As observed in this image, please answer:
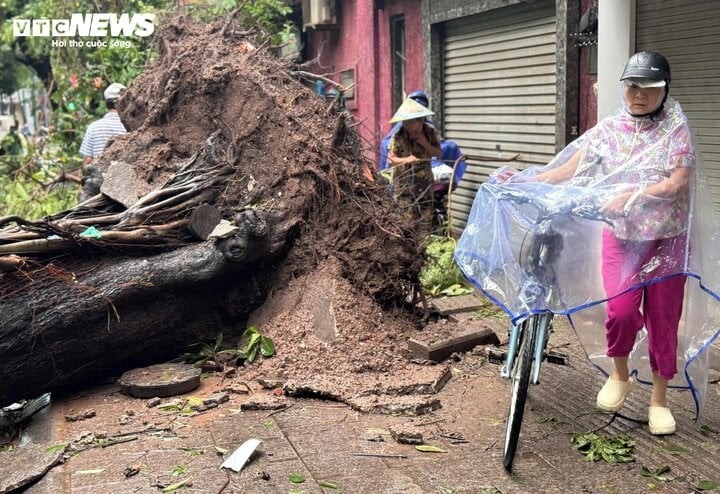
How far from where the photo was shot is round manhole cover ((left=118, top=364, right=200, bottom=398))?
4895 millimetres

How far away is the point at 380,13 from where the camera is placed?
1288 centimetres

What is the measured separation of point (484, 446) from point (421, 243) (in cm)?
210

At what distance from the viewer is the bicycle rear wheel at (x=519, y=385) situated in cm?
371

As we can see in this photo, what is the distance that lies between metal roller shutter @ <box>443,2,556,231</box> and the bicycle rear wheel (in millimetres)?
5168

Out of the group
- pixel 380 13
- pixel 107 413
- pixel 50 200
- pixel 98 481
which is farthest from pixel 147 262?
pixel 380 13

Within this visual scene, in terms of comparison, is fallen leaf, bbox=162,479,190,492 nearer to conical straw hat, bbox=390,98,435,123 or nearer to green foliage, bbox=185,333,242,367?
green foliage, bbox=185,333,242,367

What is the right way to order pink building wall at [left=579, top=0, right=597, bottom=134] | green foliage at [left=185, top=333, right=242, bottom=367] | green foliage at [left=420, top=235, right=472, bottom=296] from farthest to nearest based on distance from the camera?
pink building wall at [left=579, top=0, right=597, bottom=134], green foliage at [left=420, top=235, right=472, bottom=296], green foliage at [left=185, top=333, right=242, bottom=367]

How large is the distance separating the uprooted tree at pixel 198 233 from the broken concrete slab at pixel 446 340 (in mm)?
385

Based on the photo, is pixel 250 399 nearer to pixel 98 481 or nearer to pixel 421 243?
pixel 98 481

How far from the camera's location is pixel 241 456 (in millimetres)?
3846

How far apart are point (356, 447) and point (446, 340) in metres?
1.50

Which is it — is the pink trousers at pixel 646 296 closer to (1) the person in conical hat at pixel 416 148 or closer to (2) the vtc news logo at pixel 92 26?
(1) the person in conical hat at pixel 416 148

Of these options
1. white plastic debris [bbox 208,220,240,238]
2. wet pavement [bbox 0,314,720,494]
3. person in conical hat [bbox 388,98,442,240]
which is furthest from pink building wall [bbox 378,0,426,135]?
wet pavement [bbox 0,314,720,494]

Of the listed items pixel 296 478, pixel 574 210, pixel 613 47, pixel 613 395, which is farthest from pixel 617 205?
pixel 613 47
